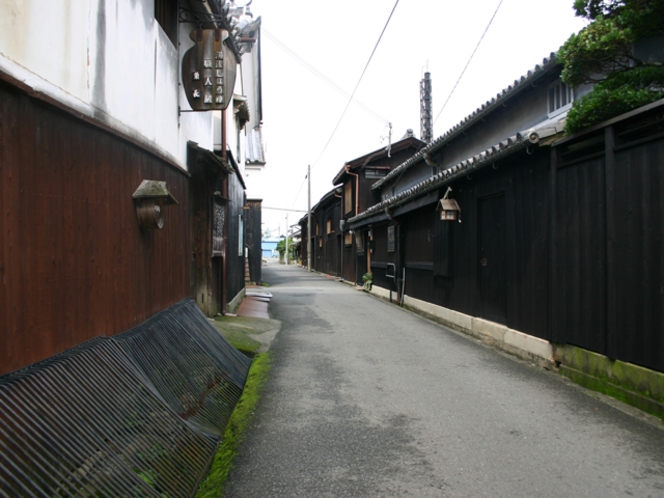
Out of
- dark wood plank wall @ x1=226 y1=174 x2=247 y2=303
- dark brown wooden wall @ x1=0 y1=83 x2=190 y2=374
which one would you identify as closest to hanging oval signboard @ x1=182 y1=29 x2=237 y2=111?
dark brown wooden wall @ x1=0 y1=83 x2=190 y2=374

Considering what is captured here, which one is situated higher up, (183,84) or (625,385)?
(183,84)

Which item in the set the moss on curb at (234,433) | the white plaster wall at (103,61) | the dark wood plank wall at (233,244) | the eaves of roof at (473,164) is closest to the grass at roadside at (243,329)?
the moss on curb at (234,433)

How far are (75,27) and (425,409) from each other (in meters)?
4.63

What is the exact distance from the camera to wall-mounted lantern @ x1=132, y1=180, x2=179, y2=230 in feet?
15.9

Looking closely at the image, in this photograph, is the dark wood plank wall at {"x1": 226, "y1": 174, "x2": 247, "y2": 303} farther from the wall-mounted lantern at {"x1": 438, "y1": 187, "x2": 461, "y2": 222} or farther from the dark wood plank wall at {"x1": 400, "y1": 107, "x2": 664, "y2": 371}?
the dark wood plank wall at {"x1": 400, "y1": 107, "x2": 664, "y2": 371}

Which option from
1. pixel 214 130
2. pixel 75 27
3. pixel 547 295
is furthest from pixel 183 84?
pixel 547 295

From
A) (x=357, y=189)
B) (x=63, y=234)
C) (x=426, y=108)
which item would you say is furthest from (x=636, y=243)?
(x=426, y=108)

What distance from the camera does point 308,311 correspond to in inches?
521

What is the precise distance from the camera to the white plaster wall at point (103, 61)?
2.86 m

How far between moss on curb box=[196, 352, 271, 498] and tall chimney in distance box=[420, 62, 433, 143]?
22170mm

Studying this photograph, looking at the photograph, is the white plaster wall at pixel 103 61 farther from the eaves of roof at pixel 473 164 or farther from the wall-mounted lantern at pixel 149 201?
the eaves of roof at pixel 473 164

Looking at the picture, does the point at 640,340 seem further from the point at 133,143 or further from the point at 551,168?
the point at 133,143

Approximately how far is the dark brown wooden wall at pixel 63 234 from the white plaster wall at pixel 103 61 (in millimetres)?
194

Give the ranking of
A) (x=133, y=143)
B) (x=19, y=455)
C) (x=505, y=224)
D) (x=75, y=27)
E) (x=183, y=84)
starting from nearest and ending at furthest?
(x=19, y=455) → (x=75, y=27) → (x=133, y=143) → (x=183, y=84) → (x=505, y=224)
